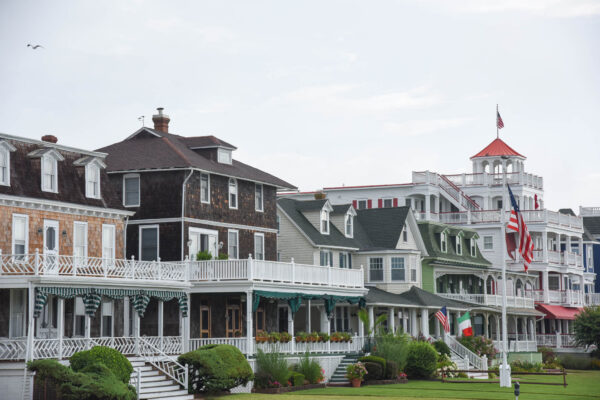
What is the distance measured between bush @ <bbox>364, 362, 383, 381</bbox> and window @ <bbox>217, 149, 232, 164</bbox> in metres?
12.3

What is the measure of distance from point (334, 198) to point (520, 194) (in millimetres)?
14363

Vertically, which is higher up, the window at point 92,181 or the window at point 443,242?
the window at point 92,181

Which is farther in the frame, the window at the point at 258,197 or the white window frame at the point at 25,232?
the window at the point at 258,197

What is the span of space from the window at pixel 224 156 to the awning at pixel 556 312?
34.8 meters

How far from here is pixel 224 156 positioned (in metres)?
56.3

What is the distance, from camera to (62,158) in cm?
4694

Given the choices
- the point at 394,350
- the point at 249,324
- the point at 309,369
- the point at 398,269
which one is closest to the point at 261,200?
the point at 394,350

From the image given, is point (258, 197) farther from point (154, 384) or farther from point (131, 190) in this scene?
point (154, 384)

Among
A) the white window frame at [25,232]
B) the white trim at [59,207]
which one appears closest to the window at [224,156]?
the white trim at [59,207]

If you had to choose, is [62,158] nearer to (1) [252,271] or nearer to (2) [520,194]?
(1) [252,271]

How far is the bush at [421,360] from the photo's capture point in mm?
54375

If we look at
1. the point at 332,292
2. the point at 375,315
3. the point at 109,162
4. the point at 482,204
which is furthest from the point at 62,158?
the point at 482,204

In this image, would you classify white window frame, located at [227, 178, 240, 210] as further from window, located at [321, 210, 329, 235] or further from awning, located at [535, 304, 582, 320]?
awning, located at [535, 304, 582, 320]

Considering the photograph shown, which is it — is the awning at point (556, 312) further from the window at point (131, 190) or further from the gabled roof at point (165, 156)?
the window at point (131, 190)
